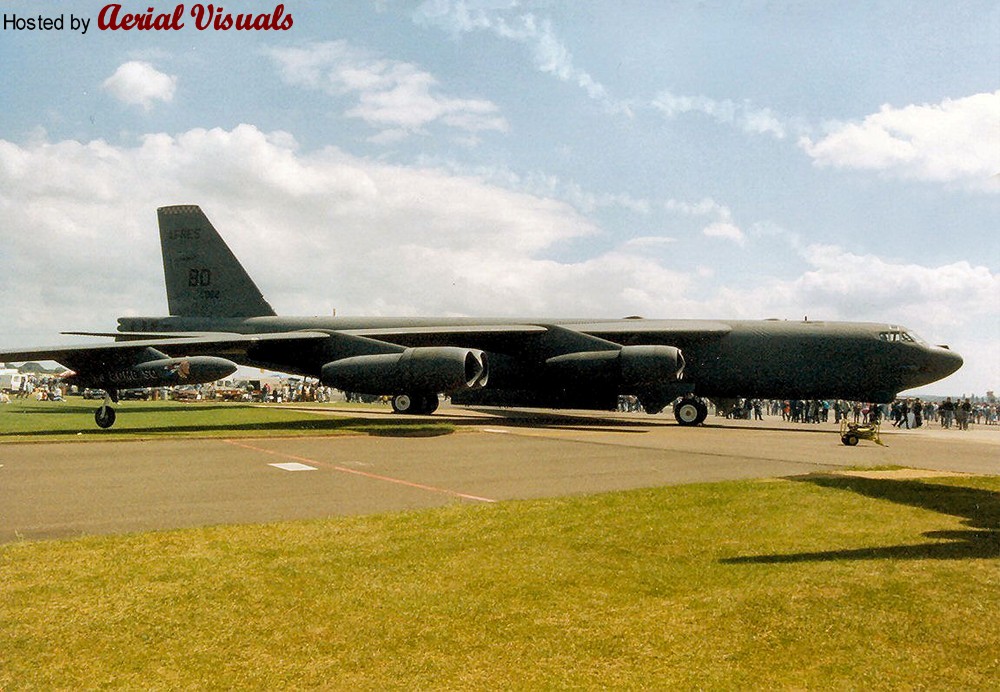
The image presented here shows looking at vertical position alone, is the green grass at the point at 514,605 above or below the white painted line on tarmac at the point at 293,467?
above

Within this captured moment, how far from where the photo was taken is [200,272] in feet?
102

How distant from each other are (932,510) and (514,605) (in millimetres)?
5764

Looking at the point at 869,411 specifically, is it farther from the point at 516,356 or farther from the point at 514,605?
the point at 514,605

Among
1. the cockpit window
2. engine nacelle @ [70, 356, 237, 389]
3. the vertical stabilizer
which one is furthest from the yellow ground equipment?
the vertical stabilizer

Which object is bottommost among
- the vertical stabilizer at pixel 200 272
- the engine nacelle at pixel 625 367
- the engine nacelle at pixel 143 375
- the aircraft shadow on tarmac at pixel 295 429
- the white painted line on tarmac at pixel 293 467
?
the aircraft shadow on tarmac at pixel 295 429

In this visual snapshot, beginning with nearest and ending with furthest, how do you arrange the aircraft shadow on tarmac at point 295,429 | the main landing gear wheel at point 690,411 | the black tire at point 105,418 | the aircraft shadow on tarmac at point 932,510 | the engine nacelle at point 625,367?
the aircraft shadow on tarmac at point 932,510, the aircraft shadow on tarmac at point 295,429, the black tire at point 105,418, the engine nacelle at point 625,367, the main landing gear wheel at point 690,411

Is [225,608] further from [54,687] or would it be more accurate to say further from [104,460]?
[104,460]

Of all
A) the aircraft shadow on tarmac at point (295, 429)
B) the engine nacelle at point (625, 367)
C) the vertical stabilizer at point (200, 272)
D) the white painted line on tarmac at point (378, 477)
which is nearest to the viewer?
the white painted line on tarmac at point (378, 477)

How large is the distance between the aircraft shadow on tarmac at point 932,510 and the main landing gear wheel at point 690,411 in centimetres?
1669

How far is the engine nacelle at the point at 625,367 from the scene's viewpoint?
2436 cm

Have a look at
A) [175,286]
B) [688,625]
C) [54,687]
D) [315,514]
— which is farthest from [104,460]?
[175,286]

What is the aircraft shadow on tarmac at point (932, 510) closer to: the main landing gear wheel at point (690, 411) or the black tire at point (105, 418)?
the main landing gear wheel at point (690, 411)

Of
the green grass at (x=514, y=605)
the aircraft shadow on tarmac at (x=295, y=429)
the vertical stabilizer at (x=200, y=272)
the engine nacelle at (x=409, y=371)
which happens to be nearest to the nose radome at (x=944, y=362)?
the engine nacelle at (x=409, y=371)

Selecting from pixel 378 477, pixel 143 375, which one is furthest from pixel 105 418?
pixel 378 477
